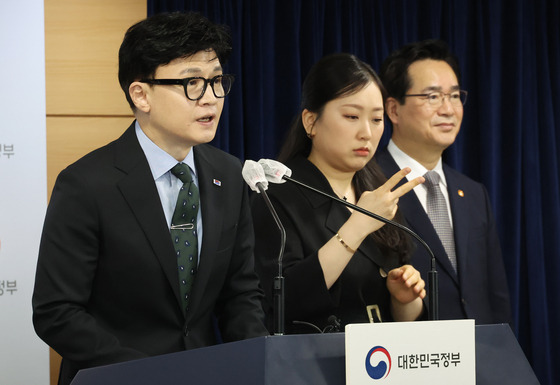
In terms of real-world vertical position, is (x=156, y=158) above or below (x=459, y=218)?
above

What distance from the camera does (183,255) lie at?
6.14ft

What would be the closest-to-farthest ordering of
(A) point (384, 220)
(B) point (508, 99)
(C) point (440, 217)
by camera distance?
1. (A) point (384, 220)
2. (C) point (440, 217)
3. (B) point (508, 99)

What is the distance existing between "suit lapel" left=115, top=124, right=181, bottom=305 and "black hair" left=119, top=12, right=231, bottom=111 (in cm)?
17

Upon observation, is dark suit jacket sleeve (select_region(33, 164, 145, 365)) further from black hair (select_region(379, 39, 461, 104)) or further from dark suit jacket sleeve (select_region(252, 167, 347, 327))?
black hair (select_region(379, 39, 461, 104))

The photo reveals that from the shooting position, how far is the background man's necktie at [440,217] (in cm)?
278

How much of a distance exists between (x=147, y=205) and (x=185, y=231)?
0.12 metres

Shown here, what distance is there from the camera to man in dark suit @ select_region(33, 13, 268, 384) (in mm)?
1758

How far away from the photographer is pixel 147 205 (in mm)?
1842

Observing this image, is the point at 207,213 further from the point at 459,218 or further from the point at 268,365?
the point at 459,218

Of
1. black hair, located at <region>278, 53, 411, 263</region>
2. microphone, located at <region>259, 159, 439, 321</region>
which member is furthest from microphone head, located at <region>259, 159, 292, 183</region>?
black hair, located at <region>278, 53, 411, 263</region>

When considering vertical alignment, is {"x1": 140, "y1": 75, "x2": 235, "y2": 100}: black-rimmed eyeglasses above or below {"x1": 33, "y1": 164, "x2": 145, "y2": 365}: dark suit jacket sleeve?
above

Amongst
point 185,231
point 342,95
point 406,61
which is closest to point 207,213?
point 185,231

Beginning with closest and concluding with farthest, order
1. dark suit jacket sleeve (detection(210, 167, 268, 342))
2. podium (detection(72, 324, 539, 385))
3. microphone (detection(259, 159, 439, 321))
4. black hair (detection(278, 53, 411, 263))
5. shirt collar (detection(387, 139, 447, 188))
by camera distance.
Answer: podium (detection(72, 324, 539, 385)) → microphone (detection(259, 159, 439, 321)) → dark suit jacket sleeve (detection(210, 167, 268, 342)) → black hair (detection(278, 53, 411, 263)) → shirt collar (detection(387, 139, 447, 188))

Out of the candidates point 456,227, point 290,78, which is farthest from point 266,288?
point 290,78
